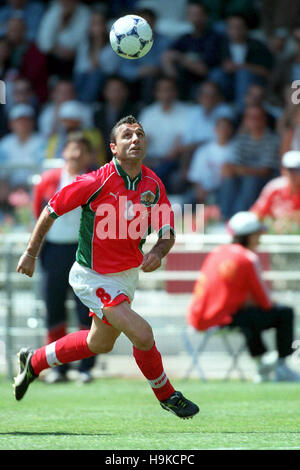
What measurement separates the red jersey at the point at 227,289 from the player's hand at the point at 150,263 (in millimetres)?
3633

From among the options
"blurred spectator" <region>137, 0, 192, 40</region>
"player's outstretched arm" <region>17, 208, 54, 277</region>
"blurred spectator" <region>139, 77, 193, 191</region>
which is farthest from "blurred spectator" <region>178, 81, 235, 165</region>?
"player's outstretched arm" <region>17, 208, 54, 277</region>

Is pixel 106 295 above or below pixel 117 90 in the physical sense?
below

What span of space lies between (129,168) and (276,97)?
7.29 m

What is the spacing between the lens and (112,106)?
13.1 m

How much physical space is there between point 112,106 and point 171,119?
2.62 feet

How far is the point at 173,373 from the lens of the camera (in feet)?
33.3

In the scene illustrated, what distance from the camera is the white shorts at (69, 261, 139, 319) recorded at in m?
5.95

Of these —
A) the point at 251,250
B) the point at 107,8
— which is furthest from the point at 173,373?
the point at 107,8

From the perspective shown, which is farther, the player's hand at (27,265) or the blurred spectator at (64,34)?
the blurred spectator at (64,34)

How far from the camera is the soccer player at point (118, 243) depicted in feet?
19.4

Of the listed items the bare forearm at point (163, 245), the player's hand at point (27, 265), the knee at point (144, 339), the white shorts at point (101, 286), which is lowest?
the knee at point (144, 339)

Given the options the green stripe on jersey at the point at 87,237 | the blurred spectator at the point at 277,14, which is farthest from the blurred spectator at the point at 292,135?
the green stripe on jersey at the point at 87,237

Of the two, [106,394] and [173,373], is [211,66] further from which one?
[106,394]

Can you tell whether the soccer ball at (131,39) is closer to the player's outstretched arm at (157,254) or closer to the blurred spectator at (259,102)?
the player's outstretched arm at (157,254)
